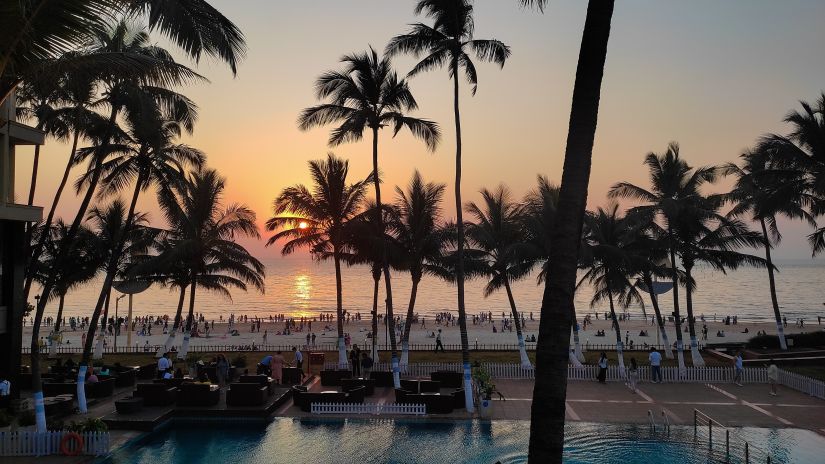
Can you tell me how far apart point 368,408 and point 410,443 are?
3.70 meters

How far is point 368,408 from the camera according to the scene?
2112 centimetres

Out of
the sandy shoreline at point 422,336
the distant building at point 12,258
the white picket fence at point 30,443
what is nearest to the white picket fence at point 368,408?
the white picket fence at point 30,443

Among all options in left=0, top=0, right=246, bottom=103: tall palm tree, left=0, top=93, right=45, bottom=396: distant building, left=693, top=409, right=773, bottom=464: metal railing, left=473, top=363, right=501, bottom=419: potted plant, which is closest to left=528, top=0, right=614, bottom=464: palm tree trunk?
left=0, top=0, right=246, bottom=103: tall palm tree

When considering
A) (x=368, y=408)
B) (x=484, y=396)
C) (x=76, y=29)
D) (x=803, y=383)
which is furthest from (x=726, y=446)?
(x=76, y=29)

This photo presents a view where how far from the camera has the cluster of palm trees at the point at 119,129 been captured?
340 inches

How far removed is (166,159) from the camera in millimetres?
25953

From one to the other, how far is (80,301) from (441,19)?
133194 millimetres

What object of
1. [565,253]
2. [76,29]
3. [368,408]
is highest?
[76,29]

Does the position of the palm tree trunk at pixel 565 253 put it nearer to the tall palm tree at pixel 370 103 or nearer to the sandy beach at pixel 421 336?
the tall palm tree at pixel 370 103

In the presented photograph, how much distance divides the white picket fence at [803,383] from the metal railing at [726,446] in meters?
6.64

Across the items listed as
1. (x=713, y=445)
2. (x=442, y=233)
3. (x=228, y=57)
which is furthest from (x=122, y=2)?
(x=442, y=233)

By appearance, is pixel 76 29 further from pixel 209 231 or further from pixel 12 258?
pixel 209 231

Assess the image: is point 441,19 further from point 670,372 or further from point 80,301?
point 80,301

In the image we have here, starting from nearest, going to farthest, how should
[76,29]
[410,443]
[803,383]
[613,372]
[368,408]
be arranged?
[76,29] → [410,443] → [368,408] → [803,383] → [613,372]
